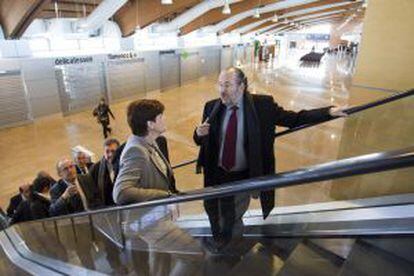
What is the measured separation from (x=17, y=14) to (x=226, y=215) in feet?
30.6

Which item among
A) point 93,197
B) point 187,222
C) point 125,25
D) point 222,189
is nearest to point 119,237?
point 93,197

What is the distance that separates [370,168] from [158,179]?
1.33 m

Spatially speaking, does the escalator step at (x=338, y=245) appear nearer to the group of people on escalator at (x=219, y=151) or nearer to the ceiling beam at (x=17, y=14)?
the group of people on escalator at (x=219, y=151)

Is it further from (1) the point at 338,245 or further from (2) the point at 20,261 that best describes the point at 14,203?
(1) the point at 338,245

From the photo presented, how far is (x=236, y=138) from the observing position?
2197 mm

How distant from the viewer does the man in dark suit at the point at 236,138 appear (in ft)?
6.95

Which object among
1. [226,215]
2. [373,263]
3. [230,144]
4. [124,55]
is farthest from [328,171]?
[124,55]

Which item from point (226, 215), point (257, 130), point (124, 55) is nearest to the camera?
point (257, 130)

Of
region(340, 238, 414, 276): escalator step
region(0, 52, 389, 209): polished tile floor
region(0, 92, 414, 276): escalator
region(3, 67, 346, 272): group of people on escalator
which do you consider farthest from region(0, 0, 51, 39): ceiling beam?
region(340, 238, 414, 276): escalator step

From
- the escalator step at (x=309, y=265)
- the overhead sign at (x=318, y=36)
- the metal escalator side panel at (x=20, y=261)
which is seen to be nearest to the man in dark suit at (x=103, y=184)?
the metal escalator side panel at (x=20, y=261)

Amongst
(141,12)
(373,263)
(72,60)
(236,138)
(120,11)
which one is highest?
(120,11)

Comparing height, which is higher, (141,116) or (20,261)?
(141,116)

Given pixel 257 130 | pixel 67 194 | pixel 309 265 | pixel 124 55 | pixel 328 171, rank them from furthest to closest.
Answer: pixel 124 55 → pixel 67 194 → pixel 257 130 → pixel 309 265 → pixel 328 171

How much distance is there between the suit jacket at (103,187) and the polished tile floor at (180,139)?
1584 millimetres
